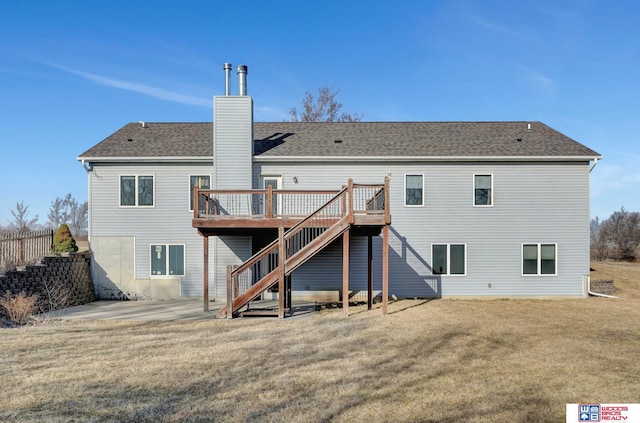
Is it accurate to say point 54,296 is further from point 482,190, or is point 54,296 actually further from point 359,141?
point 482,190

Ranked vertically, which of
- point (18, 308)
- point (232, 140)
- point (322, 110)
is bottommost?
point (18, 308)

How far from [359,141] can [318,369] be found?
35.3 ft

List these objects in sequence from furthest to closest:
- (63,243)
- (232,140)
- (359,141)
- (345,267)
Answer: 1. (63,243)
2. (359,141)
3. (232,140)
4. (345,267)

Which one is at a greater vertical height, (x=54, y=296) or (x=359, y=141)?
(x=359, y=141)

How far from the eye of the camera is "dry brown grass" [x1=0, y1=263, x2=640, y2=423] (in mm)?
4844

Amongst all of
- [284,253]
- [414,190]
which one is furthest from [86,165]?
Answer: [414,190]

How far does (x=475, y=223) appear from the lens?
1456cm

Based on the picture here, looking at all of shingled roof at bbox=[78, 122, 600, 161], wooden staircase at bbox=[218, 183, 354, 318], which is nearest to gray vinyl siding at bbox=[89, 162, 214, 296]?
shingled roof at bbox=[78, 122, 600, 161]

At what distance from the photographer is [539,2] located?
15375 millimetres

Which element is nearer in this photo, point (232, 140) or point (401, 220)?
point (232, 140)

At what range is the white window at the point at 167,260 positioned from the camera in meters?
14.6

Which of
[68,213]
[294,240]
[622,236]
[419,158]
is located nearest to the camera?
[294,240]

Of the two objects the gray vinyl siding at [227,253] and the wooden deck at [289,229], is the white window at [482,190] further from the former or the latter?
the gray vinyl siding at [227,253]

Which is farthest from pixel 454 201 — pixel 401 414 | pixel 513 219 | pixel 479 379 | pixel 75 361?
pixel 75 361
